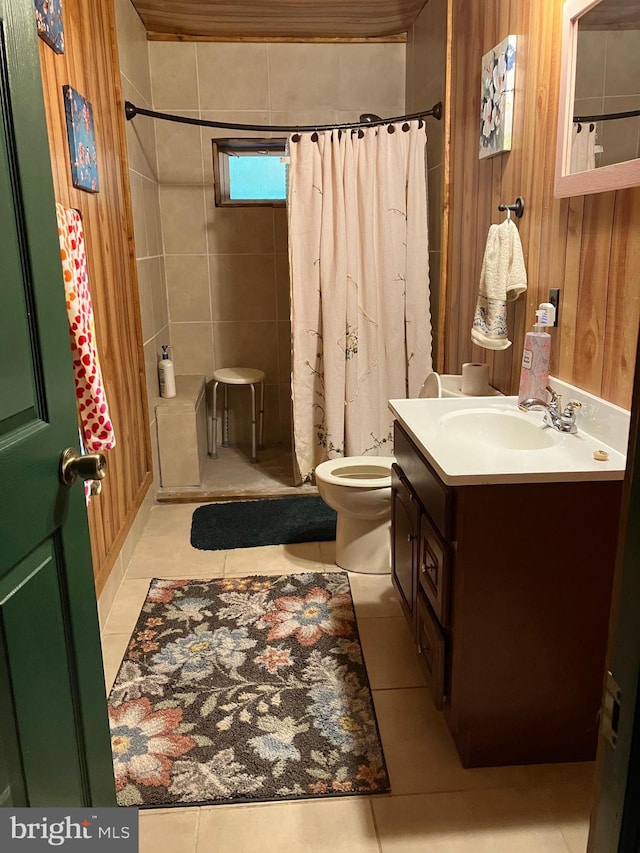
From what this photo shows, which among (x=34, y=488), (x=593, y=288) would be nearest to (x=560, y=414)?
(x=593, y=288)

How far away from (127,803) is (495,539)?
111 centimetres

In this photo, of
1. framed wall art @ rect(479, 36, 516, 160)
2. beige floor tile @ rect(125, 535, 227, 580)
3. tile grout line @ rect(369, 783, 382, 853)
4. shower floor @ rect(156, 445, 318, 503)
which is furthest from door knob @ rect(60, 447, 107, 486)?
shower floor @ rect(156, 445, 318, 503)

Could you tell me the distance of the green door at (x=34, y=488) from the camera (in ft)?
3.27

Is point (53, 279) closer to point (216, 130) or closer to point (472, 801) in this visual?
point (472, 801)

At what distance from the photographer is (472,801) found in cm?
163

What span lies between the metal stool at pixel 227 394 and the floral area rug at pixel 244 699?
1.62 metres

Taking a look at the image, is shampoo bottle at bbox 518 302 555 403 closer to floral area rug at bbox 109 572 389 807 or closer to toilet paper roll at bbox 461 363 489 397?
toilet paper roll at bbox 461 363 489 397

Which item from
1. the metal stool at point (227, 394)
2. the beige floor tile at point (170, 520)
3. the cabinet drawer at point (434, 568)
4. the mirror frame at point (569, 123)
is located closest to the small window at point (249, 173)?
the metal stool at point (227, 394)

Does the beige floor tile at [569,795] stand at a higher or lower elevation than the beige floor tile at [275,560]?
lower

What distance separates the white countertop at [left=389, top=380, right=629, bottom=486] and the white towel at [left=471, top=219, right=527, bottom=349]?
0.32m

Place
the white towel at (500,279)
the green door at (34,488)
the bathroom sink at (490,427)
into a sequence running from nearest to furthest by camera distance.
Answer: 1. the green door at (34,488)
2. the bathroom sink at (490,427)
3. the white towel at (500,279)

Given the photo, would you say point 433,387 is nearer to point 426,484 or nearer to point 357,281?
point 426,484

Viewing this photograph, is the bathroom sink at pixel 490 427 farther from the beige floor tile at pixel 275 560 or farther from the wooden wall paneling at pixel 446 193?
the wooden wall paneling at pixel 446 193

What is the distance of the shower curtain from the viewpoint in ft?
10.8
